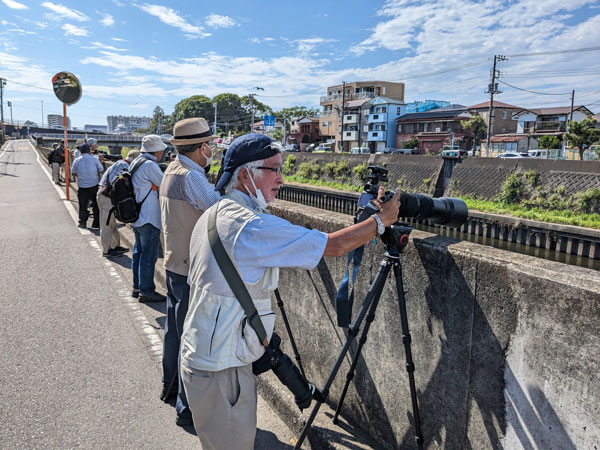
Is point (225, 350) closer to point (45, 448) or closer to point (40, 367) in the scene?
point (45, 448)

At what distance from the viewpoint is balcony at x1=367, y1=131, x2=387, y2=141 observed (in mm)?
70188

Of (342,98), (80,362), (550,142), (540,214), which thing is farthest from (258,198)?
(342,98)

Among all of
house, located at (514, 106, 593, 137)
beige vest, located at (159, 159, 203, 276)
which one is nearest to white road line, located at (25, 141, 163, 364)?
beige vest, located at (159, 159, 203, 276)

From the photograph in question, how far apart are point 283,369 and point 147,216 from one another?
362cm

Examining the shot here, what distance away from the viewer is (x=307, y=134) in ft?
286

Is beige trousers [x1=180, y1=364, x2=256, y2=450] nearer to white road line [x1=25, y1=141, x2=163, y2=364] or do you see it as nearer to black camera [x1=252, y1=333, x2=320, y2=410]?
black camera [x1=252, y1=333, x2=320, y2=410]

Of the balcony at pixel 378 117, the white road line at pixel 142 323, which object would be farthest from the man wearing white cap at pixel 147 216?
the balcony at pixel 378 117

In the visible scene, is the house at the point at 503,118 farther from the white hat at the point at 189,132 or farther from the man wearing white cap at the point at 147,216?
the white hat at the point at 189,132

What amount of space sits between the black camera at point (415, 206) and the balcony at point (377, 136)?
7021 centimetres

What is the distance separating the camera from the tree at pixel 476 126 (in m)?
56.6

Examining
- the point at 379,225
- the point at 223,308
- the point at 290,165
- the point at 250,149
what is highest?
the point at 250,149

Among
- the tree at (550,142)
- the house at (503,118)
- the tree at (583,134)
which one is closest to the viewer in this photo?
the tree at (583,134)

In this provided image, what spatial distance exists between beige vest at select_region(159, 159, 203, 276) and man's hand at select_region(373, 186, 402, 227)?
159cm

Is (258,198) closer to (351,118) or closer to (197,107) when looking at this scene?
(351,118)
